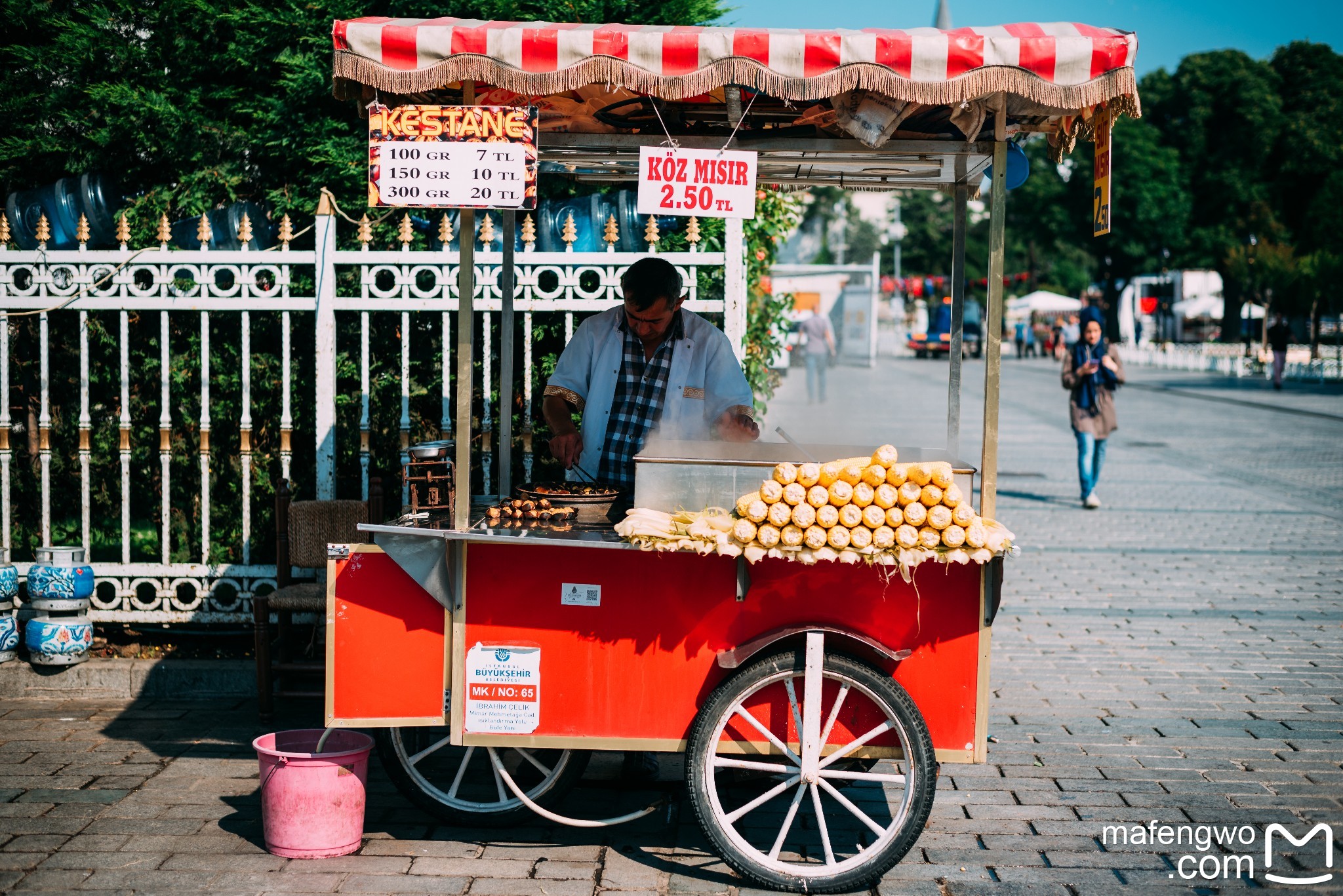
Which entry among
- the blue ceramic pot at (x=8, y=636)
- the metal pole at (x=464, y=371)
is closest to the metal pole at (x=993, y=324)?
the metal pole at (x=464, y=371)

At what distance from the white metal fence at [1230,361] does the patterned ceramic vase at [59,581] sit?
34.0 metres

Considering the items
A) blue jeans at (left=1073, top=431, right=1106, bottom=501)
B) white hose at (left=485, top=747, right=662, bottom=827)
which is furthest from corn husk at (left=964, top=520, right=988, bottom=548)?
blue jeans at (left=1073, top=431, right=1106, bottom=501)

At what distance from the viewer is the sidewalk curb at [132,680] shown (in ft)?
19.6

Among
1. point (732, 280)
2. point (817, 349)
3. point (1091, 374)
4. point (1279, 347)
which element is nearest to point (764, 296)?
point (732, 280)

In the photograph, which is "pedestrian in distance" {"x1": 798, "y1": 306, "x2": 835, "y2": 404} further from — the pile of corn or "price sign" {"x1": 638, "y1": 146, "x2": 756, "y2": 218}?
the pile of corn

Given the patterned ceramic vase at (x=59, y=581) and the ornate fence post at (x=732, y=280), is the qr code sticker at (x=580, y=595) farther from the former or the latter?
the patterned ceramic vase at (x=59, y=581)

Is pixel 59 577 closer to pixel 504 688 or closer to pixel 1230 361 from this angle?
pixel 504 688

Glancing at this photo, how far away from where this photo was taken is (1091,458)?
457 inches

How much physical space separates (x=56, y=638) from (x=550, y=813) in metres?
3.16

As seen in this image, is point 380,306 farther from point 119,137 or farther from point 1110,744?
point 1110,744

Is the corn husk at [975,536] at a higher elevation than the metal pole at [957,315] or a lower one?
lower

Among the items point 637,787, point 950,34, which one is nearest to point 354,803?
point 637,787

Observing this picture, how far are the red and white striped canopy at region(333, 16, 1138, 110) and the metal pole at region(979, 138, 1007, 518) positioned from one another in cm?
35

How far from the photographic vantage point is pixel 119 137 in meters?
7.15
